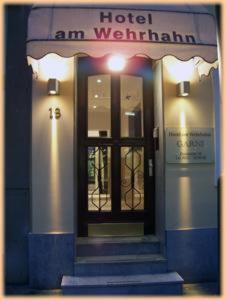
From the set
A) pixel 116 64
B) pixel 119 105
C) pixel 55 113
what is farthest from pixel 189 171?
pixel 55 113

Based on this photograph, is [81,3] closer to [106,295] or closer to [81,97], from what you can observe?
[81,97]

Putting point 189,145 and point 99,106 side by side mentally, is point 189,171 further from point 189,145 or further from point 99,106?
point 99,106

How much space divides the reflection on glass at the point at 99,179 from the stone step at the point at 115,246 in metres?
0.59

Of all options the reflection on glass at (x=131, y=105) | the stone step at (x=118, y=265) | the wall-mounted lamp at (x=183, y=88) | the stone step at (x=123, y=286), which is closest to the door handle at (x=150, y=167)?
the reflection on glass at (x=131, y=105)

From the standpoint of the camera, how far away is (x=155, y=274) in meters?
A: 5.45

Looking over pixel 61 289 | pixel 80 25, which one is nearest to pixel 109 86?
pixel 80 25

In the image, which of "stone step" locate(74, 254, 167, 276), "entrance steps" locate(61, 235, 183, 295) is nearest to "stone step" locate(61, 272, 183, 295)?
"entrance steps" locate(61, 235, 183, 295)

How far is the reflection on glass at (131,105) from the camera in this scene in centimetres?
630

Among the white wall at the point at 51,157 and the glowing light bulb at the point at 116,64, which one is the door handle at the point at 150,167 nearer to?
the white wall at the point at 51,157

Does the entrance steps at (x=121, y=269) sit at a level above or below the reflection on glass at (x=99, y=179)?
below

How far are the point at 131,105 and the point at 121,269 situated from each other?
264cm

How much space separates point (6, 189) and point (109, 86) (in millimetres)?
2364

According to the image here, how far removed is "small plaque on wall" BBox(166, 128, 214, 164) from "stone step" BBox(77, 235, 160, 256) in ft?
4.38

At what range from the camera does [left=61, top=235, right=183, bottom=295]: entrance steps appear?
504cm
